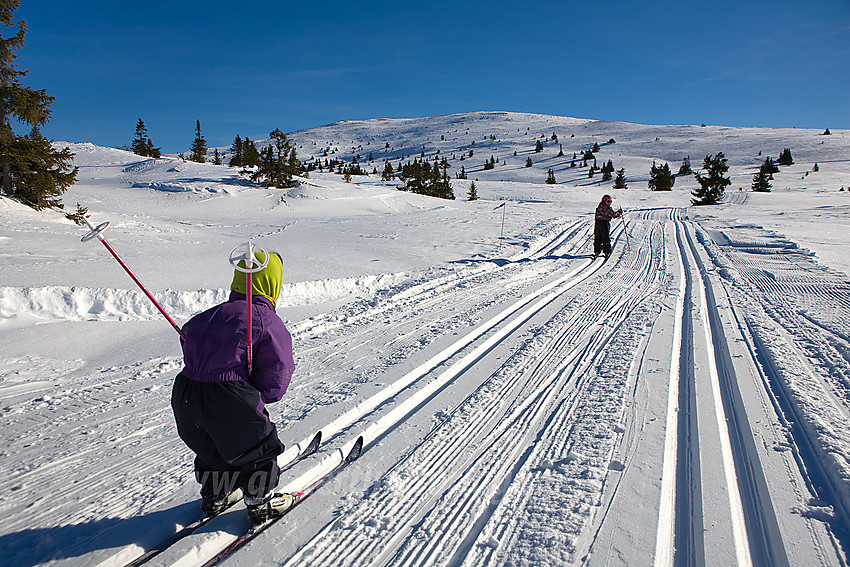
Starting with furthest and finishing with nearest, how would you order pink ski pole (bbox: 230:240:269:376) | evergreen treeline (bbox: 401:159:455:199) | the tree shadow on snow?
1. evergreen treeline (bbox: 401:159:455:199)
2. the tree shadow on snow
3. pink ski pole (bbox: 230:240:269:376)

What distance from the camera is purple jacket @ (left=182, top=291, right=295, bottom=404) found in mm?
2070

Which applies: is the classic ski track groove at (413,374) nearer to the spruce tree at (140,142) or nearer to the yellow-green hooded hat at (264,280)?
the yellow-green hooded hat at (264,280)

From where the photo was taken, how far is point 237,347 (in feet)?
6.86

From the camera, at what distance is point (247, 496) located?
7.55 ft

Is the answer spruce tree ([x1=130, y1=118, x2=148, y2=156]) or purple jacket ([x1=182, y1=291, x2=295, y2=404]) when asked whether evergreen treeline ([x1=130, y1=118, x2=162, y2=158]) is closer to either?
spruce tree ([x1=130, y1=118, x2=148, y2=156])

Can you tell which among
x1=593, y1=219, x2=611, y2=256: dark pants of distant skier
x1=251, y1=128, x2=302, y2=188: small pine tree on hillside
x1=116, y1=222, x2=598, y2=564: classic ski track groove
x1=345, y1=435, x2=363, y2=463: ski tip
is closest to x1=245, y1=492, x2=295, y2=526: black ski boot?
x1=116, y1=222, x2=598, y2=564: classic ski track groove

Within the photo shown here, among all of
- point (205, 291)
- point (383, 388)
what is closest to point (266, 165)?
point (205, 291)

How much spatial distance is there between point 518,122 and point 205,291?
392ft

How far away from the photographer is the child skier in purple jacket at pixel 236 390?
2.08 metres

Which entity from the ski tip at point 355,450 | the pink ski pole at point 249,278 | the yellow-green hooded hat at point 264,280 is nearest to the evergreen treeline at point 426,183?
the ski tip at point 355,450

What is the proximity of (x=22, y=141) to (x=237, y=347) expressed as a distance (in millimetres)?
14864

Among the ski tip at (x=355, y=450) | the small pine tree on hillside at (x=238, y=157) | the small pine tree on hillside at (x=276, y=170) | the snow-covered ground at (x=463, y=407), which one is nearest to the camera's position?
the snow-covered ground at (x=463, y=407)

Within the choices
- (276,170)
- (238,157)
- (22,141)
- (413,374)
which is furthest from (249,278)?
(238,157)

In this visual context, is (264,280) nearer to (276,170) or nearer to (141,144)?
(276,170)
